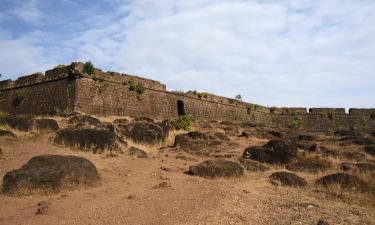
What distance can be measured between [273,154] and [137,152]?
13.9ft

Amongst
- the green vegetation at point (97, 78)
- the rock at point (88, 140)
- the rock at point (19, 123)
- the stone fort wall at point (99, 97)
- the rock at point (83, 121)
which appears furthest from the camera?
the green vegetation at point (97, 78)

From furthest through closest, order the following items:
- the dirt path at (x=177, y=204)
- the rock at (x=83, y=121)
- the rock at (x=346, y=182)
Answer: the rock at (x=83, y=121)
the rock at (x=346, y=182)
the dirt path at (x=177, y=204)

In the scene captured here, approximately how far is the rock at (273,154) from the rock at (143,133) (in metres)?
3.53

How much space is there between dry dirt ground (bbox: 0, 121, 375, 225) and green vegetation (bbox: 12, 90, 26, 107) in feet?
33.5

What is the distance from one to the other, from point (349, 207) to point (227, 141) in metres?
9.14

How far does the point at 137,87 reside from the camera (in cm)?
2164

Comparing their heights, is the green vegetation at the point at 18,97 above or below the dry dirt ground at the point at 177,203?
above

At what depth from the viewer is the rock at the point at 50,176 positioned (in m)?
8.47

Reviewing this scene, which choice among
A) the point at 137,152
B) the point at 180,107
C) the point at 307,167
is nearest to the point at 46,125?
the point at 137,152

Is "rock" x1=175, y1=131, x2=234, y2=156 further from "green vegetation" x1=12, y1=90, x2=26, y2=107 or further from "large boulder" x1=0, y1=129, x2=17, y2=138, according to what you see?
"green vegetation" x1=12, y1=90, x2=26, y2=107

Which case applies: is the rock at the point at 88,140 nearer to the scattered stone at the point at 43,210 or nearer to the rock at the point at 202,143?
the rock at the point at 202,143

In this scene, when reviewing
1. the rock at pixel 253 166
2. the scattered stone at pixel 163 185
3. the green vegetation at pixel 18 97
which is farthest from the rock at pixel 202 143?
the green vegetation at pixel 18 97

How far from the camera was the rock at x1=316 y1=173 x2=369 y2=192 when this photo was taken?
963 cm

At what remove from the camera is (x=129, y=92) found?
2125 cm
